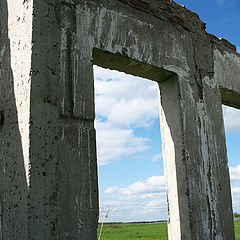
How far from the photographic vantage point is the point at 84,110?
2.62m

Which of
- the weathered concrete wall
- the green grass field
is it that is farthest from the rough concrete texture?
the green grass field

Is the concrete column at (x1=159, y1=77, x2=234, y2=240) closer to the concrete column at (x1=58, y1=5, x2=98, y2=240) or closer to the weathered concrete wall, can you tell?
the concrete column at (x1=58, y1=5, x2=98, y2=240)

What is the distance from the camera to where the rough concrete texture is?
2318mm

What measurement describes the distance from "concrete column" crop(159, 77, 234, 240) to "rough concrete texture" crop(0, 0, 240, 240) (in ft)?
0.03

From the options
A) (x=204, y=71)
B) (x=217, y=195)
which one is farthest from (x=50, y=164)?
(x=204, y=71)

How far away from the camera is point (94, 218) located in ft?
8.17

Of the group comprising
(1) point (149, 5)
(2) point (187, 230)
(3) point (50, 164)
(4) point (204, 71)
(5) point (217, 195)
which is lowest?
(2) point (187, 230)

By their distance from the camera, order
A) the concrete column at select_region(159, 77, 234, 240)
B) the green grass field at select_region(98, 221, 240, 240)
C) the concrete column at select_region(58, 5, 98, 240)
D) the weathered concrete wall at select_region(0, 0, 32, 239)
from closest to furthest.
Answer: the weathered concrete wall at select_region(0, 0, 32, 239)
the concrete column at select_region(58, 5, 98, 240)
the concrete column at select_region(159, 77, 234, 240)
the green grass field at select_region(98, 221, 240, 240)

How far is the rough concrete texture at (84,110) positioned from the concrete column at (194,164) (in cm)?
1

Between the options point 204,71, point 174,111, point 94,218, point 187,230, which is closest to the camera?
point 94,218

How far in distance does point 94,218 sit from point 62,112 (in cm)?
84

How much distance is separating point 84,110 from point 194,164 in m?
1.34

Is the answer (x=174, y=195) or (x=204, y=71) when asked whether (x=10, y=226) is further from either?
(x=204, y=71)

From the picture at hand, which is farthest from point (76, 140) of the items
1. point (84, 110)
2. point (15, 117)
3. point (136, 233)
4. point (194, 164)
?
point (136, 233)
